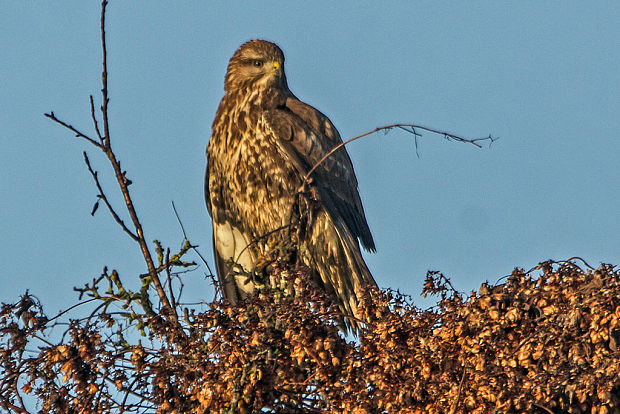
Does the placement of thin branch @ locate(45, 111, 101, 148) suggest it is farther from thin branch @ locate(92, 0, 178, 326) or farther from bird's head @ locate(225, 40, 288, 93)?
bird's head @ locate(225, 40, 288, 93)

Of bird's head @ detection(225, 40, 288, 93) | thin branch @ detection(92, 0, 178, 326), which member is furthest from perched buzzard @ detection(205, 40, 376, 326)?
thin branch @ detection(92, 0, 178, 326)

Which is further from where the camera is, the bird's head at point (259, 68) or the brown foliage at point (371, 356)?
the bird's head at point (259, 68)

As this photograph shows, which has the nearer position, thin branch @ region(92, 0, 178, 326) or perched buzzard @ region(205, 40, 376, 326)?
thin branch @ region(92, 0, 178, 326)

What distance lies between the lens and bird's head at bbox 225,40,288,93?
7945mm

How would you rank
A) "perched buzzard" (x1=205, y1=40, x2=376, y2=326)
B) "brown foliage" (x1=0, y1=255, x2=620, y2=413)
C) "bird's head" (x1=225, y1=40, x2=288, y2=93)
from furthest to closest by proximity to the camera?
"bird's head" (x1=225, y1=40, x2=288, y2=93) → "perched buzzard" (x1=205, y1=40, x2=376, y2=326) → "brown foliage" (x1=0, y1=255, x2=620, y2=413)

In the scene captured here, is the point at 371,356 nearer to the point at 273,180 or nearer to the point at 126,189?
the point at 126,189

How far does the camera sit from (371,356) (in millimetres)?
3988

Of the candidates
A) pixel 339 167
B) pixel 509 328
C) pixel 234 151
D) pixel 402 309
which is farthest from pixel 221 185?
pixel 509 328

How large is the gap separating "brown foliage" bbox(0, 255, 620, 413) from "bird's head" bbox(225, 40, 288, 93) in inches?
156

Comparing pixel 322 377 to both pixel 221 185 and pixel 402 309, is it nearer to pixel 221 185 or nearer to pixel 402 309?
pixel 402 309

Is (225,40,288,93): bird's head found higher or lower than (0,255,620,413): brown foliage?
higher

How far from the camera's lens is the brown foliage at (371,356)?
144 inches

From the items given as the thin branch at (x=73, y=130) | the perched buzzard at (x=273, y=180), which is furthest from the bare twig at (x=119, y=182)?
the perched buzzard at (x=273, y=180)

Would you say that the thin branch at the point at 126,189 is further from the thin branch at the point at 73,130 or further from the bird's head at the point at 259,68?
the bird's head at the point at 259,68
